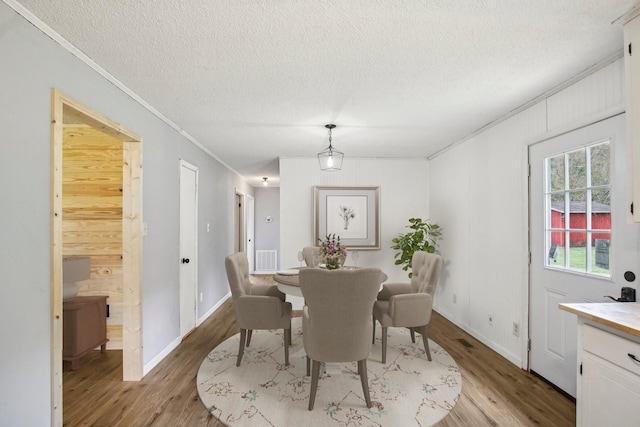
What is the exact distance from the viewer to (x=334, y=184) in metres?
5.07

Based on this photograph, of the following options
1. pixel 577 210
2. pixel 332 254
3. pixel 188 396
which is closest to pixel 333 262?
pixel 332 254

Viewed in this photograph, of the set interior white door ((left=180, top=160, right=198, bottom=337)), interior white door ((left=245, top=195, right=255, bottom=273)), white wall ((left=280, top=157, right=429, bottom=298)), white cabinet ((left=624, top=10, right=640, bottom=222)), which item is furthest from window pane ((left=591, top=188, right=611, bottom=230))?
interior white door ((left=245, top=195, right=255, bottom=273))

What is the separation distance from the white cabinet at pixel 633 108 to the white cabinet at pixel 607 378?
65 centimetres

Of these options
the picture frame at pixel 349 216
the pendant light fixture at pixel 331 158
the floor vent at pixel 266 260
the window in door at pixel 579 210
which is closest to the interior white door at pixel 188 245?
the pendant light fixture at pixel 331 158

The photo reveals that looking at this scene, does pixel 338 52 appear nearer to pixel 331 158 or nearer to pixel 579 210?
pixel 331 158

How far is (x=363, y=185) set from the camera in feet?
16.7

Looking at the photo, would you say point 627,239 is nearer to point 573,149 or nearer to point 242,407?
point 573,149

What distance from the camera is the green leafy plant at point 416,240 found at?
454cm

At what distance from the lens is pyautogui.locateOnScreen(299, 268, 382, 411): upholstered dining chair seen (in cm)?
211

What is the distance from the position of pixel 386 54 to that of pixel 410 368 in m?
2.58

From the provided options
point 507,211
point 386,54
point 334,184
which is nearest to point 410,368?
point 507,211

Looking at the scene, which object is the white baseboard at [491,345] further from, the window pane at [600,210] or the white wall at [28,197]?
the white wall at [28,197]

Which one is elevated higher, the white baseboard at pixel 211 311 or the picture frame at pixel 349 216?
the picture frame at pixel 349 216

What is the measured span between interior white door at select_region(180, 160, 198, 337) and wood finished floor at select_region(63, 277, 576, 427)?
1.85 feet
